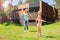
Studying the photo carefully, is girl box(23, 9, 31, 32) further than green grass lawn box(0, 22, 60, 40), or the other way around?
girl box(23, 9, 31, 32)

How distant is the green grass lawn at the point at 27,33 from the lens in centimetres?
532

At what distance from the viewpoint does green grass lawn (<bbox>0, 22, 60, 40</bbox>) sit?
5320 millimetres

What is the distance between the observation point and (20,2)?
19.9 feet

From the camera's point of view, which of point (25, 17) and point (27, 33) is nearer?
point (27, 33)

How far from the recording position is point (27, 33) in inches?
223

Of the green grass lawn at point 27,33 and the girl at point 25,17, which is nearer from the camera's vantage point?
the green grass lawn at point 27,33

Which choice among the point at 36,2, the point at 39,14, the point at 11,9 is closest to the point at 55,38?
the point at 39,14

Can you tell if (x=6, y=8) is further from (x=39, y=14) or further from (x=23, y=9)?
(x=39, y=14)

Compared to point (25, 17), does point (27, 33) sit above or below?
below

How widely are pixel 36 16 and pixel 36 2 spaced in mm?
389

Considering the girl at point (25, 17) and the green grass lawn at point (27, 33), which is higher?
the girl at point (25, 17)

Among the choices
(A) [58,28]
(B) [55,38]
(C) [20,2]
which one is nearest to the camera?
(B) [55,38]

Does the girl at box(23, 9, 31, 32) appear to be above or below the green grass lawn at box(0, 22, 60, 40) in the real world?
above

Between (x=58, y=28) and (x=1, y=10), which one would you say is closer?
(x=58, y=28)
